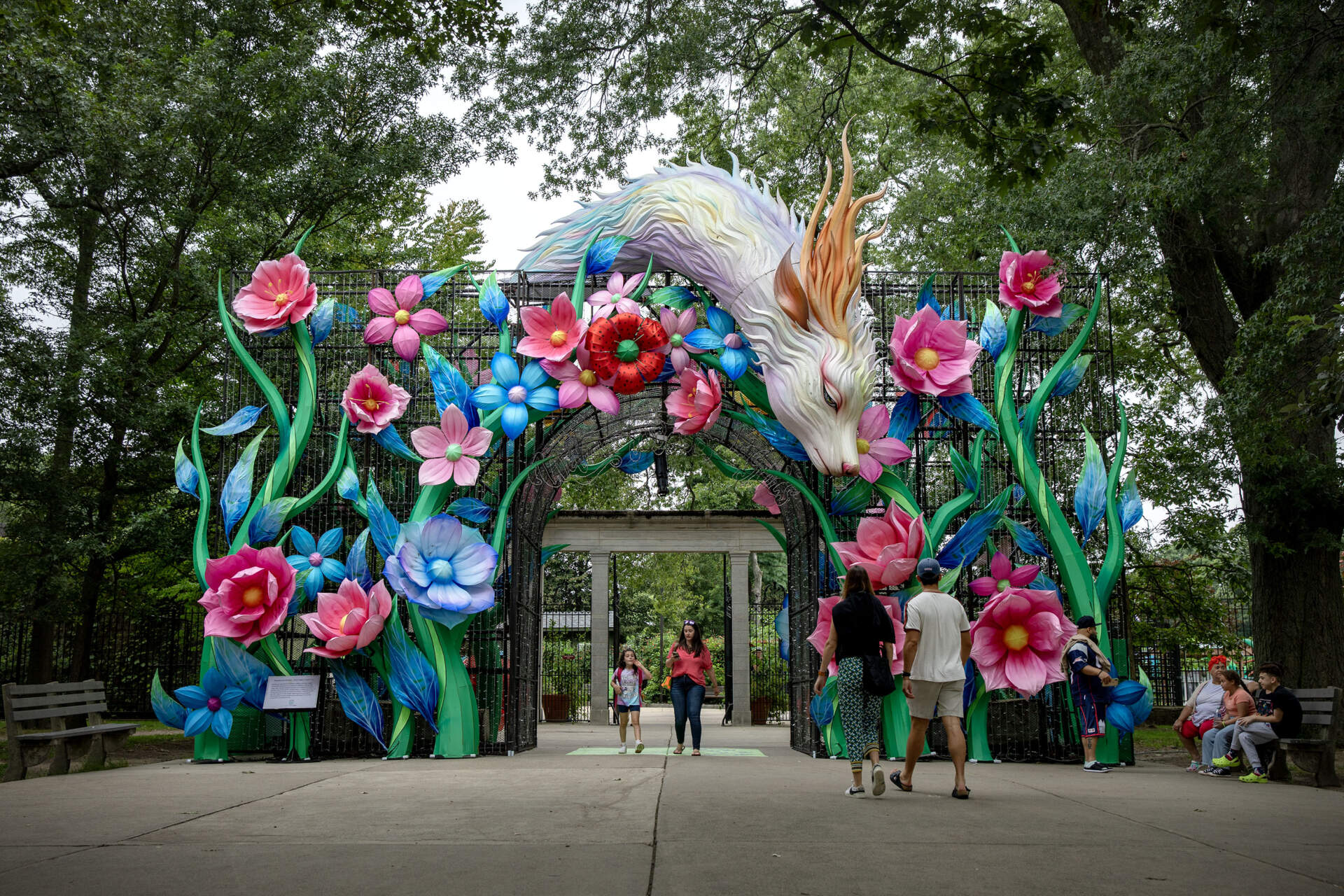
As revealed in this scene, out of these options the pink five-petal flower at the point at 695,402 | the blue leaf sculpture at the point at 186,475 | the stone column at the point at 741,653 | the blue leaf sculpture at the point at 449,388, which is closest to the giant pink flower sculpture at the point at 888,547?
the pink five-petal flower at the point at 695,402

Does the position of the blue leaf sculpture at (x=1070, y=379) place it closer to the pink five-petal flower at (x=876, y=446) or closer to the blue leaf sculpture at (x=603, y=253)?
the pink five-petal flower at (x=876, y=446)

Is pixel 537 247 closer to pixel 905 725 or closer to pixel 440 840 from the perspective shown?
pixel 905 725

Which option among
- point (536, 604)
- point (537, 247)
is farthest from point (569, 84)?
point (536, 604)

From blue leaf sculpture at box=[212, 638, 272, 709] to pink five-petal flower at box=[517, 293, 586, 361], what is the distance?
13.9ft

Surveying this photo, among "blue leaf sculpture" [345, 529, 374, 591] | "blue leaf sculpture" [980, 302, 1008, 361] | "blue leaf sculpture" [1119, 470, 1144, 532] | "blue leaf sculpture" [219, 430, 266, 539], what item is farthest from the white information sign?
"blue leaf sculpture" [1119, 470, 1144, 532]

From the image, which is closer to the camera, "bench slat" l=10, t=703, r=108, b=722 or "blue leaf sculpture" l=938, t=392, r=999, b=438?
"bench slat" l=10, t=703, r=108, b=722

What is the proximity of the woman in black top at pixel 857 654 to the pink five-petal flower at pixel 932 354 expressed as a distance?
398cm

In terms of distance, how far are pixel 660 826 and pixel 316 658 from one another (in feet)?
22.0

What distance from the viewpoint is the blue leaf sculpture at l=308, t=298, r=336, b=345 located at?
12.1m

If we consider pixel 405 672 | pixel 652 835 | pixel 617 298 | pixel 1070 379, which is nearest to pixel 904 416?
pixel 1070 379

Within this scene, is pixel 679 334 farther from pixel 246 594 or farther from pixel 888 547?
pixel 246 594

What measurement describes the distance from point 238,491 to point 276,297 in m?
2.17

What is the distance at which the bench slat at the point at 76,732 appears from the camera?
9.46 meters

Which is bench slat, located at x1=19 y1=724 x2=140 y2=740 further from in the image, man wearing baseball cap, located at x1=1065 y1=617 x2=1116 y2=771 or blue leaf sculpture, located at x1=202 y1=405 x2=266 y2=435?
man wearing baseball cap, located at x1=1065 y1=617 x2=1116 y2=771
